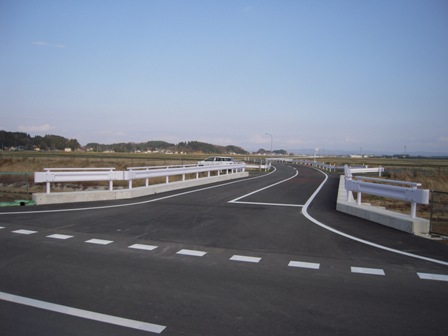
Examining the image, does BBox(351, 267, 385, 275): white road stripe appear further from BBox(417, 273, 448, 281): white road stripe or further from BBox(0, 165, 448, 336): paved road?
BBox(417, 273, 448, 281): white road stripe

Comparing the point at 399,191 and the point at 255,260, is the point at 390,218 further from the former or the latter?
the point at 255,260

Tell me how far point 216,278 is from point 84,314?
6.79 feet

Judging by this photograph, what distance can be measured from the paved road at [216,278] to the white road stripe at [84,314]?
0.04 ft

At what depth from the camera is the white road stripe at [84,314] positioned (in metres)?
4.19

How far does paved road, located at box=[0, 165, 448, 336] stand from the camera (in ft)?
14.1

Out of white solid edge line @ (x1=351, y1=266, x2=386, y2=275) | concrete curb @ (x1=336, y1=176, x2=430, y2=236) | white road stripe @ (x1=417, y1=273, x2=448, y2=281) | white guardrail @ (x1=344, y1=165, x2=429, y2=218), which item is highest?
white guardrail @ (x1=344, y1=165, x2=429, y2=218)

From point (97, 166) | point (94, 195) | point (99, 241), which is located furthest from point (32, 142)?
point (99, 241)

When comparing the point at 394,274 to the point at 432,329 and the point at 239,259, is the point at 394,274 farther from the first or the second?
the point at 239,259

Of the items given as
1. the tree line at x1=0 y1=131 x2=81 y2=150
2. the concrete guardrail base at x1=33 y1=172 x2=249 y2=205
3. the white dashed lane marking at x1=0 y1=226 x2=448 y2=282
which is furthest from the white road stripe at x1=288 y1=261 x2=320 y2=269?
the tree line at x1=0 y1=131 x2=81 y2=150

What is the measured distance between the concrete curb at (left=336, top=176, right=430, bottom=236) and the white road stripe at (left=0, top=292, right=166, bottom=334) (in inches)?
290

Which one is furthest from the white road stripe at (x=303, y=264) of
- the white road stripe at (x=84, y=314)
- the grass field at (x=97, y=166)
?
the grass field at (x=97, y=166)

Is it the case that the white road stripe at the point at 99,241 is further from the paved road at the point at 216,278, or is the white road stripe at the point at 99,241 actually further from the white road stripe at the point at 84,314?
the white road stripe at the point at 84,314

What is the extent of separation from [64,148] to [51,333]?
205m

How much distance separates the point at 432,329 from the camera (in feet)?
13.6
